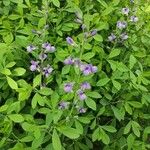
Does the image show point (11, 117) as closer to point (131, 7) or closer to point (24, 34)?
point (24, 34)

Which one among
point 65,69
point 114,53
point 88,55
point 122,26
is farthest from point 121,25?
point 65,69

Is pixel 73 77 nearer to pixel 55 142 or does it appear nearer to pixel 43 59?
pixel 43 59

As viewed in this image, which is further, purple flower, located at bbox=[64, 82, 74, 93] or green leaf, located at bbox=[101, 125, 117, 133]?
green leaf, located at bbox=[101, 125, 117, 133]

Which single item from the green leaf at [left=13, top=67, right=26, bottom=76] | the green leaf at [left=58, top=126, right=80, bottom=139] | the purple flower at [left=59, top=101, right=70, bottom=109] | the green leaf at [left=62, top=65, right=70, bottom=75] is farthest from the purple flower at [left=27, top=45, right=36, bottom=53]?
the green leaf at [left=58, top=126, right=80, bottom=139]

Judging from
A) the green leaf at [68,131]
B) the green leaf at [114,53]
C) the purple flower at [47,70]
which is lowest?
the green leaf at [68,131]

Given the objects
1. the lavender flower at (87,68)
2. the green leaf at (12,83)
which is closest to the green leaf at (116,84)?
the lavender flower at (87,68)

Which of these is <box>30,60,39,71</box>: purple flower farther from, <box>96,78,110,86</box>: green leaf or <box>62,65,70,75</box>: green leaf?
<box>96,78,110,86</box>: green leaf

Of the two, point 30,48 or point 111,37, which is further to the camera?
point 111,37

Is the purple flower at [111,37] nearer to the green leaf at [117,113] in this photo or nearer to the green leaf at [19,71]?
the green leaf at [117,113]
